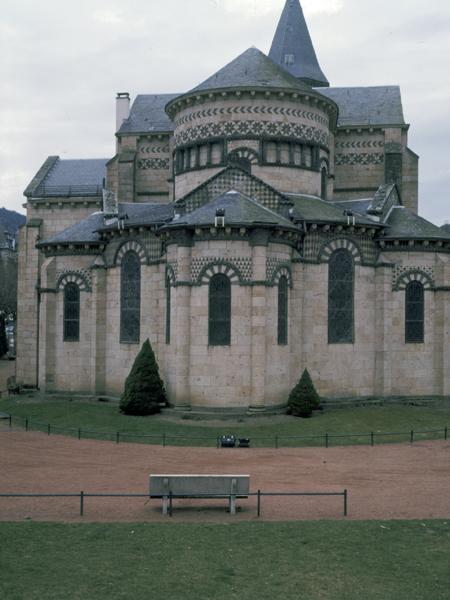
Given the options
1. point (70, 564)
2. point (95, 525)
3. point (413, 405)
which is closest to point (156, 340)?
point (413, 405)

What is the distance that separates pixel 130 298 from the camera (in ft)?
132

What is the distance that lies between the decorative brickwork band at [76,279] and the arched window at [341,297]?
555 inches

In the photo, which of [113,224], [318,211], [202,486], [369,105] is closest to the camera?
[202,486]

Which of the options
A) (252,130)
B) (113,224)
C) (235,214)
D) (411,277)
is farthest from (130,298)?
(411,277)

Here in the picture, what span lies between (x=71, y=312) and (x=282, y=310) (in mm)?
13579

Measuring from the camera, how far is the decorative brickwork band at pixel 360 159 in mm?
49000

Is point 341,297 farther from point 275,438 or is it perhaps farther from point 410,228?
point 275,438

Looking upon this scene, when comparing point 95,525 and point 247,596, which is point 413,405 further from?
point 247,596

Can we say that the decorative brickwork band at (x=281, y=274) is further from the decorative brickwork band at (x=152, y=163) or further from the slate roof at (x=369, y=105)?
the decorative brickwork band at (x=152, y=163)

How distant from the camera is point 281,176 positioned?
41.2 m

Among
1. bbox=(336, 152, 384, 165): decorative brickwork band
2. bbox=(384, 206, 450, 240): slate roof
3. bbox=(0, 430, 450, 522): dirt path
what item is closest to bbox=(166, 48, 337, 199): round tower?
bbox=(384, 206, 450, 240): slate roof

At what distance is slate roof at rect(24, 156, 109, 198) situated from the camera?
53438 millimetres

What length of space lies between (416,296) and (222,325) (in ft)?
39.3

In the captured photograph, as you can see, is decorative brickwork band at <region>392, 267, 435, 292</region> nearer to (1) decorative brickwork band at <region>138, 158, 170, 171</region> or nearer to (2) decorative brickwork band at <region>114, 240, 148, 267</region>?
(2) decorative brickwork band at <region>114, 240, 148, 267</region>
